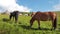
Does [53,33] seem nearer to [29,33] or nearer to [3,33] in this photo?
[29,33]

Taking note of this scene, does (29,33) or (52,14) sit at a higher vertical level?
(52,14)

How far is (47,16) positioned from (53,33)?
13.1ft

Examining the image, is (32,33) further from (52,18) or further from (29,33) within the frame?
(52,18)

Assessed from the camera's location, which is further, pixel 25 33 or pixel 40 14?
pixel 40 14

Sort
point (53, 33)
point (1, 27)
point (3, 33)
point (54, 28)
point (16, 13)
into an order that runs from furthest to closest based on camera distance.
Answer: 1. point (16, 13)
2. point (54, 28)
3. point (1, 27)
4. point (53, 33)
5. point (3, 33)

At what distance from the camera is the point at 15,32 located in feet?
49.6

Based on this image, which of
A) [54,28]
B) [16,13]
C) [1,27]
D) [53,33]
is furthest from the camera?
[16,13]

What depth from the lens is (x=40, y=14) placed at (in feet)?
66.1

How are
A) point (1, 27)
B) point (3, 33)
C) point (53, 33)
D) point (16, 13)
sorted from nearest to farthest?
1. point (3, 33)
2. point (53, 33)
3. point (1, 27)
4. point (16, 13)

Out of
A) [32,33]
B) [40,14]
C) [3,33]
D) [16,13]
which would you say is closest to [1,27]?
[3,33]

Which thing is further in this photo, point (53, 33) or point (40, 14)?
point (40, 14)

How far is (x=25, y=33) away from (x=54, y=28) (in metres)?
4.86

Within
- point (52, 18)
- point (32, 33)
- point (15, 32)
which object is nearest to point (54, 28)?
point (52, 18)

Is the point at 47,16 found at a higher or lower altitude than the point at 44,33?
higher
